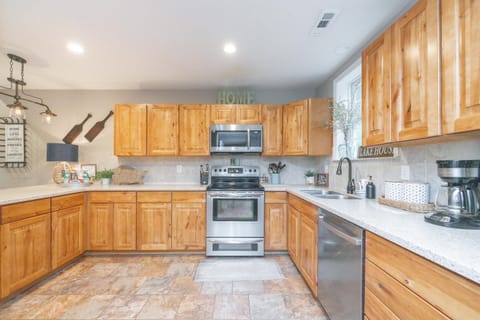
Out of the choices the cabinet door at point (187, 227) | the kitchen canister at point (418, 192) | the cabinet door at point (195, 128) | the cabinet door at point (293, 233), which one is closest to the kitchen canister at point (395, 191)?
the kitchen canister at point (418, 192)

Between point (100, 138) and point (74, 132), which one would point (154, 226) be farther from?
point (74, 132)

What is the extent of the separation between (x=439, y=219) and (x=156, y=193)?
285 cm

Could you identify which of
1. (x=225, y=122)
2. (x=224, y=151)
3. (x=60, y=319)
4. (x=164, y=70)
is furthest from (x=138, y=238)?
(x=164, y=70)

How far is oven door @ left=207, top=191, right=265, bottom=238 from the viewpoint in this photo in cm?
309

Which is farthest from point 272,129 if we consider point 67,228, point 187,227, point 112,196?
point 67,228

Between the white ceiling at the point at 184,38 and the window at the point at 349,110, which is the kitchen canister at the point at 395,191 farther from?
the white ceiling at the point at 184,38

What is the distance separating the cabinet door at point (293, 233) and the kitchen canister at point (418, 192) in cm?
120

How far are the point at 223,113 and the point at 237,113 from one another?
0.20m

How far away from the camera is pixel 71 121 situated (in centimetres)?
380

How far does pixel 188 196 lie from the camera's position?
10.3 ft

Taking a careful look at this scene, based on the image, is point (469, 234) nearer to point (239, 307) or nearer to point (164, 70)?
point (239, 307)

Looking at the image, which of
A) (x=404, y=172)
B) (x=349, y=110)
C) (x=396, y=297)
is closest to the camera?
(x=396, y=297)

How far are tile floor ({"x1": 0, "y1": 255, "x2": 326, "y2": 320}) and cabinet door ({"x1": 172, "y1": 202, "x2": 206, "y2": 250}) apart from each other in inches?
14.1

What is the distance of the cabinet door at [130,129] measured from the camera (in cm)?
339
